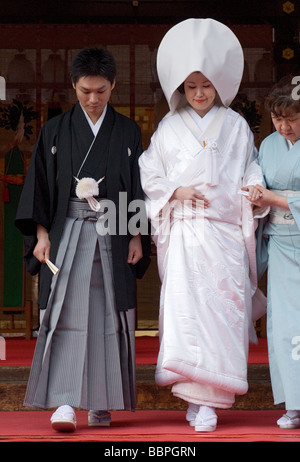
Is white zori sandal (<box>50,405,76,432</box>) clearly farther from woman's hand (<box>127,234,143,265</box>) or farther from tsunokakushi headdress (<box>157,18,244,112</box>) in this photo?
tsunokakushi headdress (<box>157,18,244,112</box>)

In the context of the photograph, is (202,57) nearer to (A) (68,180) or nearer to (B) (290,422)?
(A) (68,180)

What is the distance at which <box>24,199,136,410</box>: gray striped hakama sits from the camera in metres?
4.90

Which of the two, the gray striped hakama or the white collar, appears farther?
the white collar

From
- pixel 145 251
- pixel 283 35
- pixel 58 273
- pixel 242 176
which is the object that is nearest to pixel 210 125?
pixel 242 176

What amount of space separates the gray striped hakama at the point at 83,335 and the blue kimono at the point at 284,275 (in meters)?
0.77

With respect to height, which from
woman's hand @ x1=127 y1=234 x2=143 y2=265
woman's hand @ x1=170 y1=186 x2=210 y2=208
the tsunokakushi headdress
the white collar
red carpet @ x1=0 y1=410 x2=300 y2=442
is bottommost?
red carpet @ x1=0 y1=410 x2=300 y2=442

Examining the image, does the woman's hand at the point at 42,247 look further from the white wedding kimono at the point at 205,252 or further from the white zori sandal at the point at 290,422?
the white zori sandal at the point at 290,422

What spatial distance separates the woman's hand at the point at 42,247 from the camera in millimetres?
5062

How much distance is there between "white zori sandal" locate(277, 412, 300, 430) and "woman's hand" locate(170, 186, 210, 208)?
3.87 feet

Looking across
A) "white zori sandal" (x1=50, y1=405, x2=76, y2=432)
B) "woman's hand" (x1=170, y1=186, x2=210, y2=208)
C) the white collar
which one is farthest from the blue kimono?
"white zori sandal" (x1=50, y1=405, x2=76, y2=432)

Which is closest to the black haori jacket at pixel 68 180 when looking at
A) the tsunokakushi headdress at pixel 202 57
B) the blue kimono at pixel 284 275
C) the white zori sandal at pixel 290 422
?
the tsunokakushi headdress at pixel 202 57

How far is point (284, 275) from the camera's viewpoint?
5027mm

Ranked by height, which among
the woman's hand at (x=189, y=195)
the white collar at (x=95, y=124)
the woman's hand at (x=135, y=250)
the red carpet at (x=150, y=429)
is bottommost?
the red carpet at (x=150, y=429)

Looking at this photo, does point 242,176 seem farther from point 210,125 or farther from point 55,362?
point 55,362
